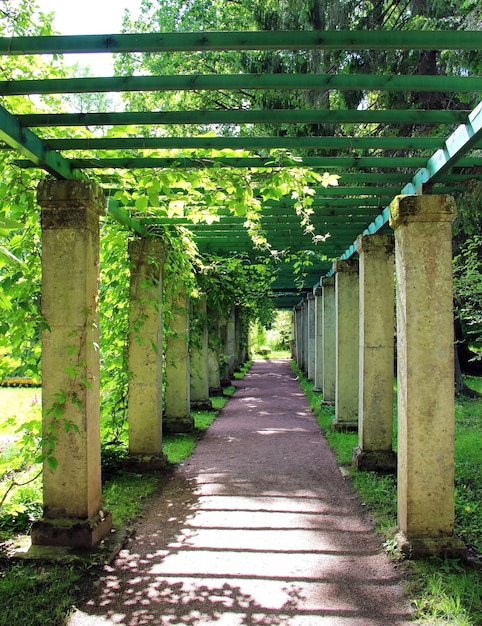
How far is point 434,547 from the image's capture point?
4.32 m

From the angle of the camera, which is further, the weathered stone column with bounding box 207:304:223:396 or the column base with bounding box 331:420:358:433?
the weathered stone column with bounding box 207:304:223:396

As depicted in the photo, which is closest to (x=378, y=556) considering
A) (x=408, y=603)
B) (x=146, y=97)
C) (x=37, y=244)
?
(x=408, y=603)

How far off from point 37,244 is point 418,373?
3545 mm

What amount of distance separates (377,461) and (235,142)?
183 inches

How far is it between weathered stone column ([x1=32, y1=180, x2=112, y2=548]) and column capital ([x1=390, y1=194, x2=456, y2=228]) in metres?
2.57

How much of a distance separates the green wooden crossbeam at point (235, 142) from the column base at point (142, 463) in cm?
421

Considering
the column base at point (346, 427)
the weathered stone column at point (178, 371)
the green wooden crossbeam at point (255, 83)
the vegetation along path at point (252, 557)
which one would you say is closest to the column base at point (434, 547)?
the vegetation along path at point (252, 557)

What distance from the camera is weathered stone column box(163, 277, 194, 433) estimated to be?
31.3 feet

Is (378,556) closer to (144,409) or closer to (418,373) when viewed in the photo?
(418,373)

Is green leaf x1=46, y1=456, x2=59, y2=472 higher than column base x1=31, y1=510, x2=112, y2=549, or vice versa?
green leaf x1=46, y1=456, x2=59, y2=472

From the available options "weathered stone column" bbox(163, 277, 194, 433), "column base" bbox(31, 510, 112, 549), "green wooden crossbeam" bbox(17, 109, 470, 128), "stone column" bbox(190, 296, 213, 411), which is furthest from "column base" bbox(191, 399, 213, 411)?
"green wooden crossbeam" bbox(17, 109, 470, 128)

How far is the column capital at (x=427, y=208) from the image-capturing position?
449 cm

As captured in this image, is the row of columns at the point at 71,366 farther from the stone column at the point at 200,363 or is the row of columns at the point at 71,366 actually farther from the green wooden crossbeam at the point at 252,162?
the stone column at the point at 200,363

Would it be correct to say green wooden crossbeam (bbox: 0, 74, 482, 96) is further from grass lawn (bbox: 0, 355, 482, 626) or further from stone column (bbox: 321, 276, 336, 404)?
stone column (bbox: 321, 276, 336, 404)
